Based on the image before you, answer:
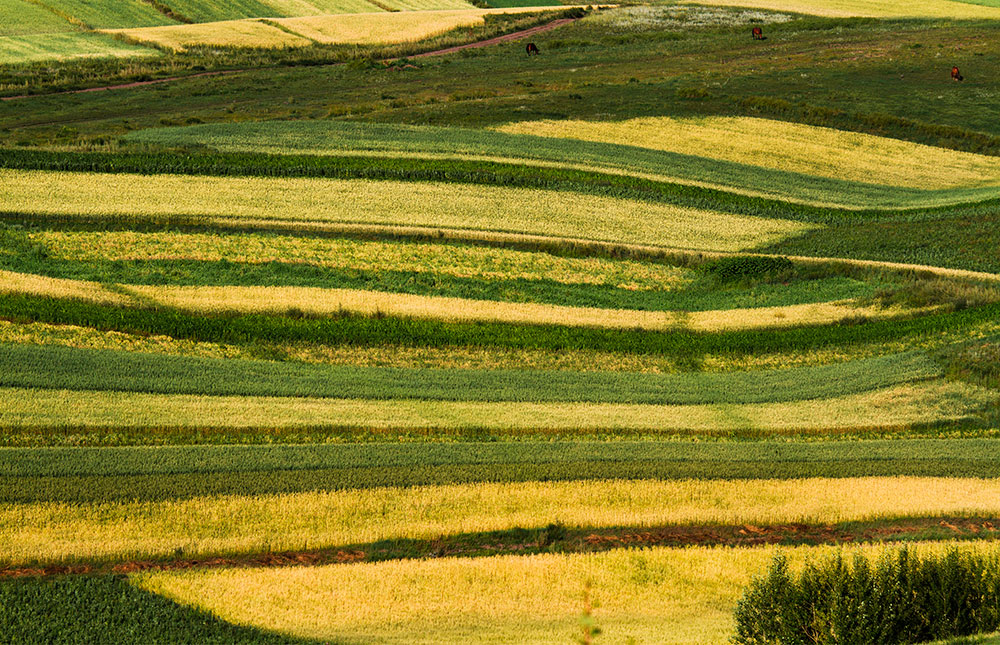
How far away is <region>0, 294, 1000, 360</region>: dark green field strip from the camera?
1591 inches

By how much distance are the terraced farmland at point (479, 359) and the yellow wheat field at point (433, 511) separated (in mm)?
101

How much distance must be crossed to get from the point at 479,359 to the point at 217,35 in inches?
3053

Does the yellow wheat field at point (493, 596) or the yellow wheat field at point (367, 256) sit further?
the yellow wheat field at point (367, 256)

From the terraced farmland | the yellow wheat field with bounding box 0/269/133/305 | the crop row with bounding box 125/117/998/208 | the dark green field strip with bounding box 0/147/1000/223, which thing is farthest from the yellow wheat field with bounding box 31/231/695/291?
the crop row with bounding box 125/117/998/208

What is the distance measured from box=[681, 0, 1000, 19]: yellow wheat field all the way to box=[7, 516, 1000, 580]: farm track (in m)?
108

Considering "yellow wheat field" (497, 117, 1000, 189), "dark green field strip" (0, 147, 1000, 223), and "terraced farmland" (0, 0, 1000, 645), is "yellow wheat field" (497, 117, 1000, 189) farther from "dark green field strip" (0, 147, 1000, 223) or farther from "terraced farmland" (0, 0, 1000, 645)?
"dark green field strip" (0, 147, 1000, 223)

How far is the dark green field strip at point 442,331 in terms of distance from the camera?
40406 mm

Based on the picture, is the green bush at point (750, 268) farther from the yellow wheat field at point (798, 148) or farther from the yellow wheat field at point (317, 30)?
the yellow wheat field at point (317, 30)

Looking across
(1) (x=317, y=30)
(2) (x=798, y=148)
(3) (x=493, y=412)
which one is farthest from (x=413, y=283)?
(1) (x=317, y=30)

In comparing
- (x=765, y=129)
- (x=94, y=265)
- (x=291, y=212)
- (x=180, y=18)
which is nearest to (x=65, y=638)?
(x=94, y=265)

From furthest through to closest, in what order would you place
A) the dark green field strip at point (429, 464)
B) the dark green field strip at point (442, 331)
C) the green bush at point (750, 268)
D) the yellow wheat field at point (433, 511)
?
the green bush at point (750, 268)
the dark green field strip at point (442, 331)
the dark green field strip at point (429, 464)
the yellow wheat field at point (433, 511)

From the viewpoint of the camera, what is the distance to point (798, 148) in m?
72.8

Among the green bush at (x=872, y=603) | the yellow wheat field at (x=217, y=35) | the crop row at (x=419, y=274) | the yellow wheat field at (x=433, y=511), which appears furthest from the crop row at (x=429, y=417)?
the yellow wheat field at (x=217, y=35)

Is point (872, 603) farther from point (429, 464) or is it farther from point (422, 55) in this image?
point (422, 55)
